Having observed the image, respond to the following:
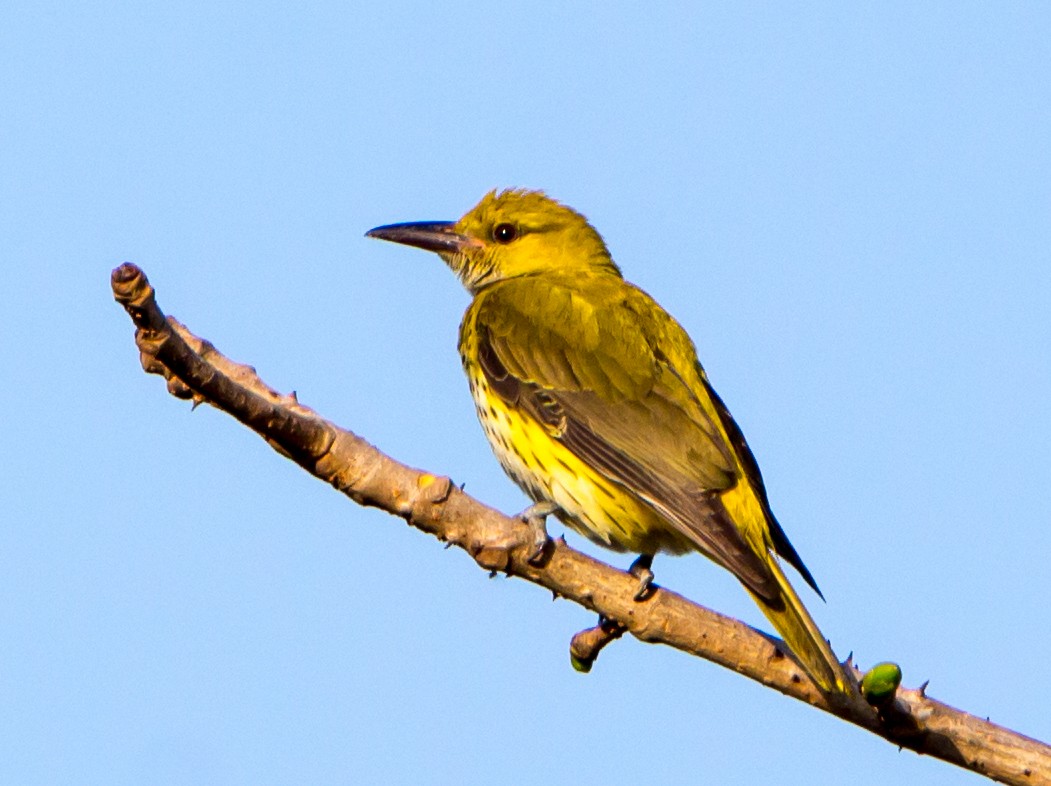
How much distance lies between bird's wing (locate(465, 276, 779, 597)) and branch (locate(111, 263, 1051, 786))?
0.32 metres

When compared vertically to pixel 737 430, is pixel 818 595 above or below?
below

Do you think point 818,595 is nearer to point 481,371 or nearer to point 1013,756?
point 1013,756

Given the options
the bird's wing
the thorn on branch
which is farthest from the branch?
the bird's wing

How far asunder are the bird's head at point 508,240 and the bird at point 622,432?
36 centimetres

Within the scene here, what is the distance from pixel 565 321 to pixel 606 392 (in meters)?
0.58

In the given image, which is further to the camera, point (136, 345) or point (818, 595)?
point (818, 595)

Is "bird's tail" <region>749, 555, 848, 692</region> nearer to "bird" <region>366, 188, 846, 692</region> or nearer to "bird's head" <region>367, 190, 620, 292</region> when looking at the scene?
"bird" <region>366, 188, 846, 692</region>

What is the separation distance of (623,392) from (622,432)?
28cm

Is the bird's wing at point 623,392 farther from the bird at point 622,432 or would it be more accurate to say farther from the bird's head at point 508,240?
the bird's head at point 508,240

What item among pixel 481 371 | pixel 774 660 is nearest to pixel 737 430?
pixel 481 371

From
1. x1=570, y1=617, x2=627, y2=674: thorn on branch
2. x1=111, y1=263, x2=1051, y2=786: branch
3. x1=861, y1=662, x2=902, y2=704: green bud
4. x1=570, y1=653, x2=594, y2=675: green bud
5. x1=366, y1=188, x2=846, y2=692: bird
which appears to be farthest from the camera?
x1=366, y1=188, x2=846, y2=692: bird

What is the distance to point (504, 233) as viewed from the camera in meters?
7.75

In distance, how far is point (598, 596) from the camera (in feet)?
15.9

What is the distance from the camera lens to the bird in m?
5.37
